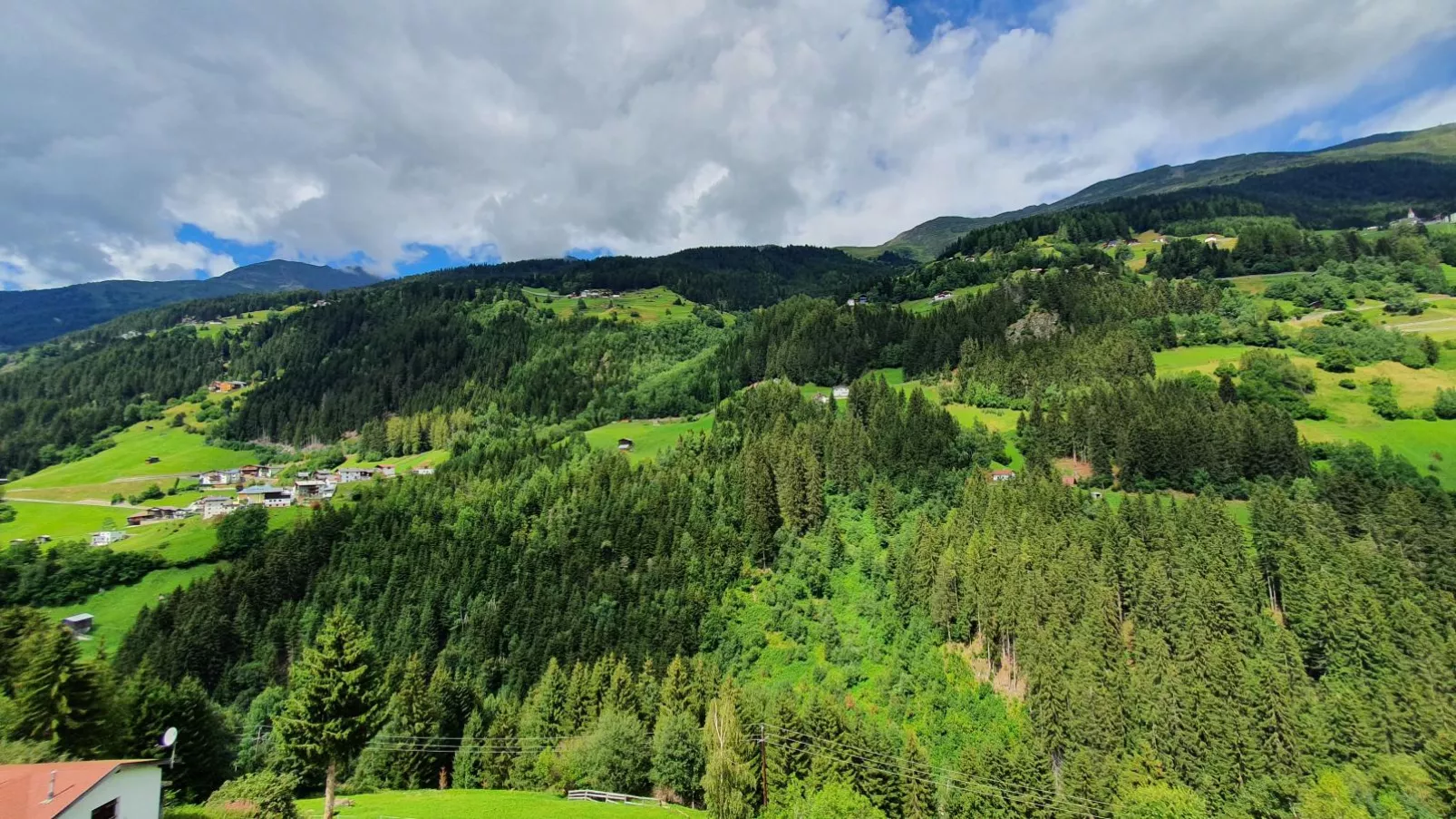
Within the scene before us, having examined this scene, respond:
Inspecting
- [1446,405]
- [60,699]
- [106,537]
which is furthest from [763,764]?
[106,537]

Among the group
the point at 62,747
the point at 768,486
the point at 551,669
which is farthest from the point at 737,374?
the point at 62,747

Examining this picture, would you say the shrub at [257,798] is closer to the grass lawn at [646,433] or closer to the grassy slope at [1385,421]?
the grass lawn at [646,433]

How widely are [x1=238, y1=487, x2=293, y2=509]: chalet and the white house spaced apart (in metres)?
140

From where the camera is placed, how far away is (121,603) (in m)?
103

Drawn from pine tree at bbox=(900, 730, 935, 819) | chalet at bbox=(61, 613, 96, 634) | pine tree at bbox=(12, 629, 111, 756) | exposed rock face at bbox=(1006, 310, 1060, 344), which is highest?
exposed rock face at bbox=(1006, 310, 1060, 344)

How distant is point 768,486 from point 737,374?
7973 cm

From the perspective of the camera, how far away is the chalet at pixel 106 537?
121000 millimetres

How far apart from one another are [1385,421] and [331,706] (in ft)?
506

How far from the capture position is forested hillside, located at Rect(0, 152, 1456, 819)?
50.1 m

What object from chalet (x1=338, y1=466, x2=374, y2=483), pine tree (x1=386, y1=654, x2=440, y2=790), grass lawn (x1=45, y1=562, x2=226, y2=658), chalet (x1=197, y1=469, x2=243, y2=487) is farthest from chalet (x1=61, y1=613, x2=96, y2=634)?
chalet (x1=197, y1=469, x2=243, y2=487)

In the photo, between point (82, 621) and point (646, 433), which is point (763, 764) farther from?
point (646, 433)

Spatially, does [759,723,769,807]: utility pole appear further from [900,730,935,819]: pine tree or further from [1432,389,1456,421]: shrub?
[1432,389,1456,421]: shrub

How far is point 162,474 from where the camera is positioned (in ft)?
566

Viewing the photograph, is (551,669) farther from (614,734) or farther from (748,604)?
(748,604)
